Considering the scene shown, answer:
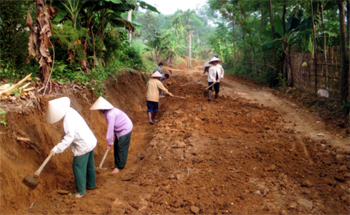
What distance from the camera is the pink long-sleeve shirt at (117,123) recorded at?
451cm

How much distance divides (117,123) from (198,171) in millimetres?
1687

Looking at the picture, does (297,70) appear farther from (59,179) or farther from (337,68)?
(59,179)

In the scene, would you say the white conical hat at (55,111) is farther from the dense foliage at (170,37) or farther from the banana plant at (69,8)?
the dense foliage at (170,37)

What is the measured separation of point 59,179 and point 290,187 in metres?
3.65

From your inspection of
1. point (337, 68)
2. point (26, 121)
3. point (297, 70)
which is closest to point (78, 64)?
point (26, 121)

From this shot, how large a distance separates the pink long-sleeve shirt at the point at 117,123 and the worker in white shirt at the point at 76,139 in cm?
53

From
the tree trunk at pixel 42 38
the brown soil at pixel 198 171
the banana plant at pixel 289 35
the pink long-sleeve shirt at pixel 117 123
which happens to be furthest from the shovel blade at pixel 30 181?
the banana plant at pixel 289 35

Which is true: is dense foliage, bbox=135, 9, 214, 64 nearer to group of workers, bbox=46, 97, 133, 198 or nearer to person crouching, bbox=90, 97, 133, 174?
person crouching, bbox=90, 97, 133, 174

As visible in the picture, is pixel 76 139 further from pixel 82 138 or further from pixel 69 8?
pixel 69 8

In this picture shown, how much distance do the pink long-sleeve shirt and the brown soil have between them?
77cm

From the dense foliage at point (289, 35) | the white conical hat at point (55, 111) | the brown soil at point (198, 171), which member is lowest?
the brown soil at point (198, 171)

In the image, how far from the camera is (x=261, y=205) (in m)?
3.40

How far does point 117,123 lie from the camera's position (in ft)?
15.6

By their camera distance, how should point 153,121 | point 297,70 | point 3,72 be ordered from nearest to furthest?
point 3,72
point 153,121
point 297,70
